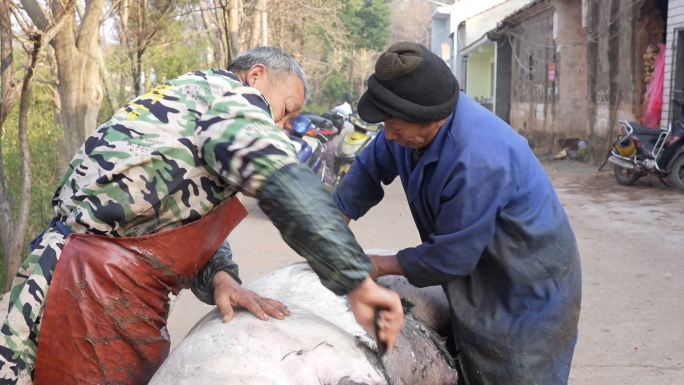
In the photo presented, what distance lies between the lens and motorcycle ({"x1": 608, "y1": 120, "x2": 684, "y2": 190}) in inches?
404

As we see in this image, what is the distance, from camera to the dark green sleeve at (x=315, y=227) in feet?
5.49

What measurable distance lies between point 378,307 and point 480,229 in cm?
49

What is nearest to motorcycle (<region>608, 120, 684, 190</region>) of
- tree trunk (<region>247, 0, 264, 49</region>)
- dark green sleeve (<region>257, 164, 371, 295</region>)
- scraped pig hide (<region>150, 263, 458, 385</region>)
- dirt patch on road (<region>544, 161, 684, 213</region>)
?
dirt patch on road (<region>544, 161, 684, 213</region>)

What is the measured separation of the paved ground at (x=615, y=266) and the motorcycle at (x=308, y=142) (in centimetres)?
95

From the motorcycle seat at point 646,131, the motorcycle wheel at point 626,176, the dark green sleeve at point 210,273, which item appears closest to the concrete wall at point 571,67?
the motorcycle wheel at point 626,176

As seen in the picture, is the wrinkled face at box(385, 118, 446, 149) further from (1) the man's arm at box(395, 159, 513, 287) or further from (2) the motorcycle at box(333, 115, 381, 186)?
(2) the motorcycle at box(333, 115, 381, 186)

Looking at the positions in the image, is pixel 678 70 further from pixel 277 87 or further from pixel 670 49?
pixel 277 87

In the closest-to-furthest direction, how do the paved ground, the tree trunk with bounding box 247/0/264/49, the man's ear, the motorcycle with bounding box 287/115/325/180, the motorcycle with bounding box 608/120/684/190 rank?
the man's ear
the paved ground
the motorcycle with bounding box 287/115/325/180
the motorcycle with bounding box 608/120/684/190
the tree trunk with bounding box 247/0/264/49

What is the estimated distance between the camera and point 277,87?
7.14 ft

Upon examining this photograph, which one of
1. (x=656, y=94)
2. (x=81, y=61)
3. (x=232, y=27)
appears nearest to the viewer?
(x=81, y=61)

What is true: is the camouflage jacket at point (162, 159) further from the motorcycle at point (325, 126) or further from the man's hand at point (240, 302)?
the motorcycle at point (325, 126)

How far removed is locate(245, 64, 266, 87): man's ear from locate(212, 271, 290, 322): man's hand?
583mm

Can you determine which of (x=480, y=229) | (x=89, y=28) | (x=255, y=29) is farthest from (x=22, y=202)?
(x=255, y=29)

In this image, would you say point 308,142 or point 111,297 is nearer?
point 111,297
